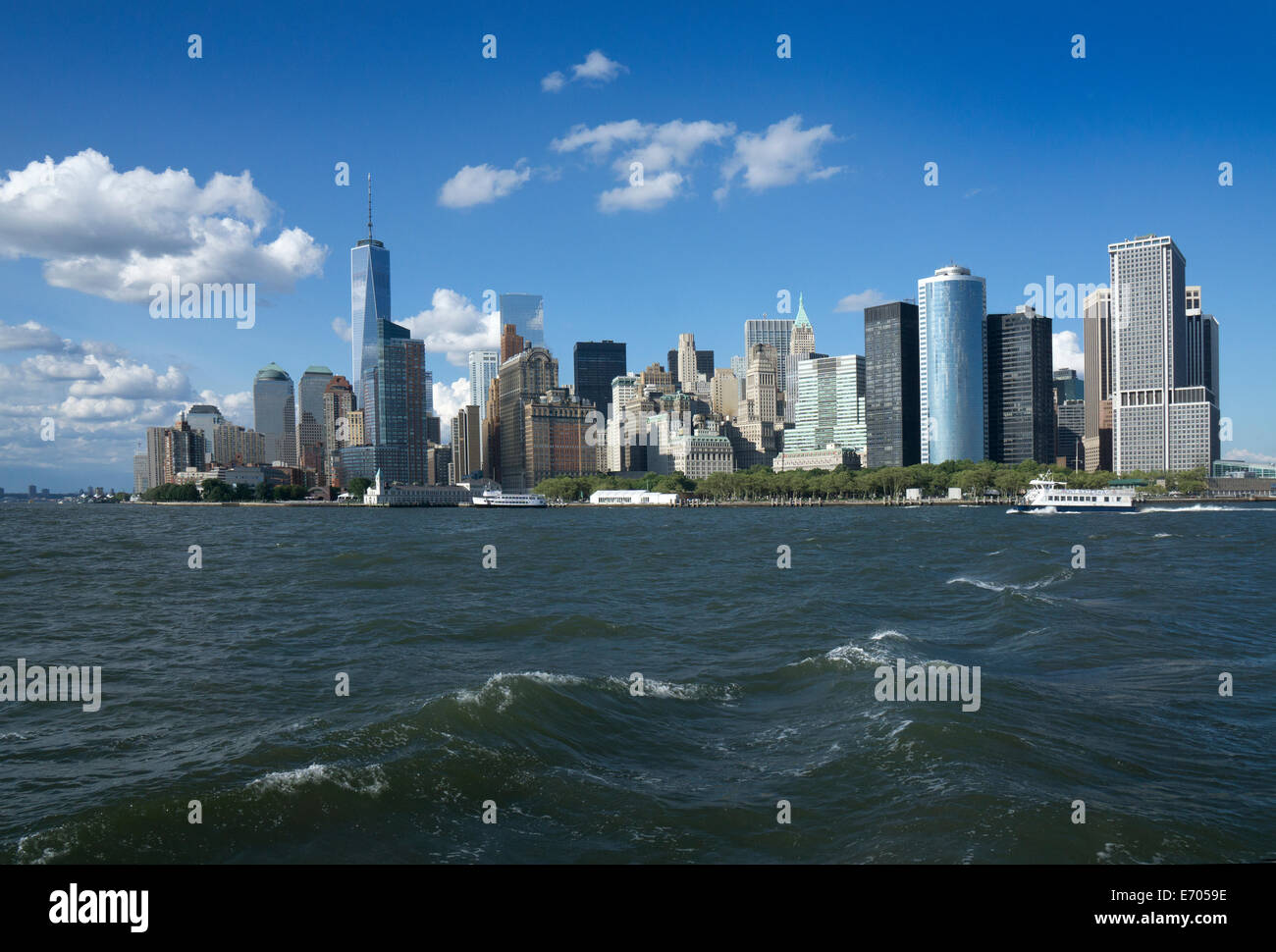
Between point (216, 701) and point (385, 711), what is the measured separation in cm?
563

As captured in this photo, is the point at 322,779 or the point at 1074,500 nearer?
the point at 322,779

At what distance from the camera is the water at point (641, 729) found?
14.8 meters

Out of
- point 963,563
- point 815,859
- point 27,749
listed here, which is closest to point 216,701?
point 27,749

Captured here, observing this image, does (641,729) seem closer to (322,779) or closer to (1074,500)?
(322,779)

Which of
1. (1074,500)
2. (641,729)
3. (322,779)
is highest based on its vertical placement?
(322,779)

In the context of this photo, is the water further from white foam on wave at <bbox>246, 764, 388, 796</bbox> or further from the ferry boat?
the ferry boat

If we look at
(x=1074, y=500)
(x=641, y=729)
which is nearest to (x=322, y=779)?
(x=641, y=729)

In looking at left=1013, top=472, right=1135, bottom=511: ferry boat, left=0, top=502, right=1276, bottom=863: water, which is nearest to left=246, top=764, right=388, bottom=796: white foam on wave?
left=0, top=502, right=1276, bottom=863: water

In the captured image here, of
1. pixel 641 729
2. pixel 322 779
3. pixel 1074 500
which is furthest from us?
pixel 1074 500

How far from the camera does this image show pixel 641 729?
69.4ft

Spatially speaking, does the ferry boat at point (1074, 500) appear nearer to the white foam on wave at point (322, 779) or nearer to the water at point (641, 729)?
the water at point (641, 729)

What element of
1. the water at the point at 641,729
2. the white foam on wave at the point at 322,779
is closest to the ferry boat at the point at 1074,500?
the water at the point at 641,729

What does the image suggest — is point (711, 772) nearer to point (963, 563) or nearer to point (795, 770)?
point (795, 770)

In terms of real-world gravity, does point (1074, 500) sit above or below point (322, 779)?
below
